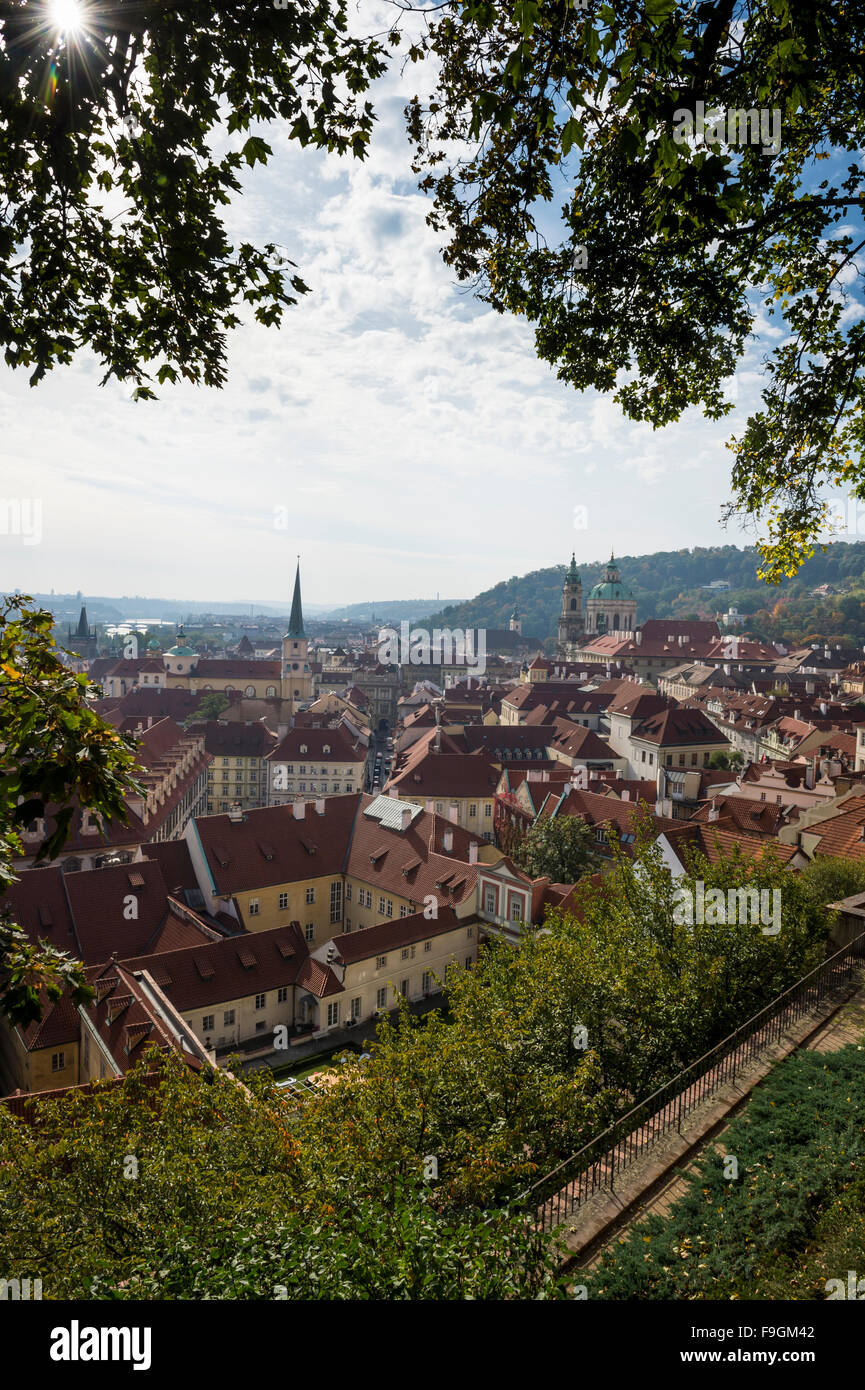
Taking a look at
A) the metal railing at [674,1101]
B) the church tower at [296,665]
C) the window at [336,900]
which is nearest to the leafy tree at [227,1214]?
the metal railing at [674,1101]

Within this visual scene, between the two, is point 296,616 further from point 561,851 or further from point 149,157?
point 149,157

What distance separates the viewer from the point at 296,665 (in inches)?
4596

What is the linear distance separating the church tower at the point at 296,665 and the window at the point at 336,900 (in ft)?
253

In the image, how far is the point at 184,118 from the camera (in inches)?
220

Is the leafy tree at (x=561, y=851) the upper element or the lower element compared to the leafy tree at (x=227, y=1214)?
lower

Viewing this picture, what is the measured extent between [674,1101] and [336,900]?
30.9 meters

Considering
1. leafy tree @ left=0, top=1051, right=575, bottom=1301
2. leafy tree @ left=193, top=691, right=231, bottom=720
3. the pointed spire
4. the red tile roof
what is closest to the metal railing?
leafy tree @ left=0, top=1051, right=575, bottom=1301

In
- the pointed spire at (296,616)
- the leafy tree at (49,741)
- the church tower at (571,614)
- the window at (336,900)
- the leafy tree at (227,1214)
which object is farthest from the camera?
the church tower at (571,614)

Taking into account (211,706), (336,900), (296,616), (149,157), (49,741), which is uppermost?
(296,616)

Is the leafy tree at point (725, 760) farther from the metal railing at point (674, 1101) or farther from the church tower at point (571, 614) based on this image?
the church tower at point (571, 614)

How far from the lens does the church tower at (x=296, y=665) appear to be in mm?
115438

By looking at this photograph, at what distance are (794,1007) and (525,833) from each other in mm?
30991

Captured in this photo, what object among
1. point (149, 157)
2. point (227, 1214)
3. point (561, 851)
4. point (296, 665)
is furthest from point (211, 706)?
point (149, 157)
